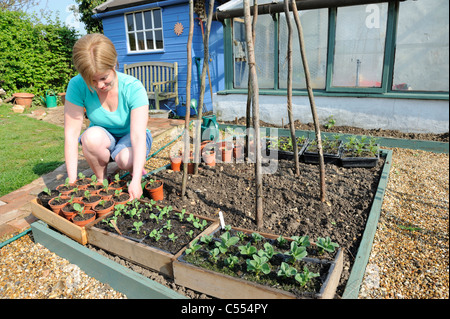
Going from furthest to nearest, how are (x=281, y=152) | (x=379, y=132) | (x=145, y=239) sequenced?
1. (x=379, y=132)
2. (x=281, y=152)
3. (x=145, y=239)

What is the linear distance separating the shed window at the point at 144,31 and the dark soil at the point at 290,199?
19.0 ft

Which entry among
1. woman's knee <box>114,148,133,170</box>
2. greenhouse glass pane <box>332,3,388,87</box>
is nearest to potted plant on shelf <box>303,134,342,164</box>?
greenhouse glass pane <box>332,3,388,87</box>

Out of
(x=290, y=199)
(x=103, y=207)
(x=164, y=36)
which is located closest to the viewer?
(x=103, y=207)

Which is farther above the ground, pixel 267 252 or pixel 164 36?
pixel 164 36

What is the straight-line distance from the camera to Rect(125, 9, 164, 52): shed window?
26.1 feet

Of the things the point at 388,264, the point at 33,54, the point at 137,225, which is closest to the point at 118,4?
the point at 33,54

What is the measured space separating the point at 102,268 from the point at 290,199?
59.8 inches

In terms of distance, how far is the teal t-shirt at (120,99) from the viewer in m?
2.48

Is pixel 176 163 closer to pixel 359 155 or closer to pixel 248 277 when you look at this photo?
pixel 248 277

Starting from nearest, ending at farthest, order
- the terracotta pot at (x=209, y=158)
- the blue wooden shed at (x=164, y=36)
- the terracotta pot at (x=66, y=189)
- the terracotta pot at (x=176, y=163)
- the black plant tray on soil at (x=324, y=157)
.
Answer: the terracotta pot at (x=66, y=189), the terracotta pot at (x=176, y=163), the terracotta pot at (x=209, y=158), the black plant tray on soil at (x=324, y=157), the blue wooden shed at (x=164, y=36)

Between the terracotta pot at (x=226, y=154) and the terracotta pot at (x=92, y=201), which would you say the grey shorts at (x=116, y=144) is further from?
the terracotta pot at (x=226, y=154)

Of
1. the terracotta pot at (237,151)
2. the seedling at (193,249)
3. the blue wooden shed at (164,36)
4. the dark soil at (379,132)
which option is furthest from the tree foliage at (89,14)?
the seedling at (193,249)

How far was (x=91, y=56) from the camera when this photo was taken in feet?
6.73
